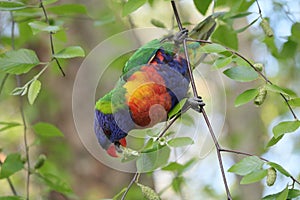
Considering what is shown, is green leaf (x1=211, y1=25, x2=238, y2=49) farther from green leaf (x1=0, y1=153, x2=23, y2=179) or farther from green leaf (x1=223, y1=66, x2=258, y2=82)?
green leaf (x1=0, y1=153, x2=23, y2=179)

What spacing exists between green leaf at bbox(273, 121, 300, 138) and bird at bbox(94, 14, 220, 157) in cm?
18

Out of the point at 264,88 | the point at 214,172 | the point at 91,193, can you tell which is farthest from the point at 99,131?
the point at 214,172

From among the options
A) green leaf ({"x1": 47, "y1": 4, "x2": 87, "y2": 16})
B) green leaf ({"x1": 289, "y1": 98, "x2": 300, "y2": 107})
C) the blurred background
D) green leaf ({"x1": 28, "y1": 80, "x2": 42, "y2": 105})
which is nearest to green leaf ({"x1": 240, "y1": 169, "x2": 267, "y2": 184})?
green leaf ({"x1": 289, "y1": 98, "x2": 300, "y2": 107})

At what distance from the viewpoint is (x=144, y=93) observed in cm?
87

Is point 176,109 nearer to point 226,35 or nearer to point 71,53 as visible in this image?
point 71,53

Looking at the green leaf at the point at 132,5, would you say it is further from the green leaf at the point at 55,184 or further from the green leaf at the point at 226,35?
the green leaf at the point at 55,184

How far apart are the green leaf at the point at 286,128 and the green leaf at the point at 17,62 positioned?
1.32 ft

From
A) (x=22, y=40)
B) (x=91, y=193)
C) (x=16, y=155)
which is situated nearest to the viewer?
(x=16, y=155)

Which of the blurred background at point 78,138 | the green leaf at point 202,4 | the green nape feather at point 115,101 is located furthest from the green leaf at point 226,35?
the blurred background at point 78,138

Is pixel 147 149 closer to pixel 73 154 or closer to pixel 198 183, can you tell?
pixel 73 154

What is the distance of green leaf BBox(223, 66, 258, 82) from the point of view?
0.76 metres

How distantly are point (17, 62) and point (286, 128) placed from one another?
45 centimetres

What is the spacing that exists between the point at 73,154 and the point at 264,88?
1.48 meters

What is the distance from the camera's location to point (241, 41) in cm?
231
